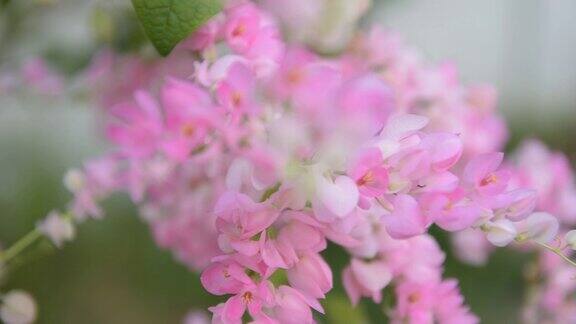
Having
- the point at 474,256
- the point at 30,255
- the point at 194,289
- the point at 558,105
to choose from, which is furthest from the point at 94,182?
the point at 558,105

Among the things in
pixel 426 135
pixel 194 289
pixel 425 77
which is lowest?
pixel 194 289

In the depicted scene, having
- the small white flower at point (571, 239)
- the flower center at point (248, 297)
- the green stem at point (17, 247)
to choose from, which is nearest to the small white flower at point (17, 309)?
the green stem at point (17, 247)

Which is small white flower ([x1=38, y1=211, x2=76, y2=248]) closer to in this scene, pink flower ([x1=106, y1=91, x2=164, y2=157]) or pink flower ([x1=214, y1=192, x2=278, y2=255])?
pink flower ([x1=106, y1=91, x2=164, y2=157])

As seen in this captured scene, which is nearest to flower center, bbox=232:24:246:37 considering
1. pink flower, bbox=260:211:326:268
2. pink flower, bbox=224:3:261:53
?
pink flower, bbox=224:3:261:53

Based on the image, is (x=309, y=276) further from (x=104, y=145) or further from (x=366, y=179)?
(x=104, y=145)

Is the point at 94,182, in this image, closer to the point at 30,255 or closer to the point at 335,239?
the point at 30,255

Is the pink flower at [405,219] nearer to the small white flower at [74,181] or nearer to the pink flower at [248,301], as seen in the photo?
the pink flower at [248,301]
